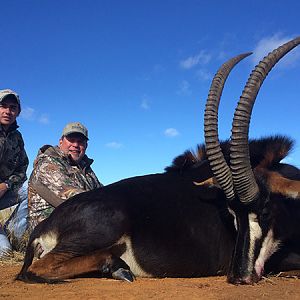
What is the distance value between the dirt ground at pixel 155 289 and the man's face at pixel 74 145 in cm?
318

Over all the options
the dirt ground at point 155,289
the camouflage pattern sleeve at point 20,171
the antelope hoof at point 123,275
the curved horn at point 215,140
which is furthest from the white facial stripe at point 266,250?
the camouflage pattern sleeve at point 20,171

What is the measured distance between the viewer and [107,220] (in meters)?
4.65

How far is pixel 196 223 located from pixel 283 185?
37.3 inches

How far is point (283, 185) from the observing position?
462cm

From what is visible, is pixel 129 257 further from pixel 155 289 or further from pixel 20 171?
pixel 20 171

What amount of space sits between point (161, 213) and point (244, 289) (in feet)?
4.07

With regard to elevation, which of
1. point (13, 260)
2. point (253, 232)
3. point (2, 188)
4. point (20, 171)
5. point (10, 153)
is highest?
point (10, 153)

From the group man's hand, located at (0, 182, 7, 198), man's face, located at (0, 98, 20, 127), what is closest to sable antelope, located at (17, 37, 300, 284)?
man's hand, located at (0, 182, 7, 198)

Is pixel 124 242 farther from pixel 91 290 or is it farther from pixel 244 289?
pixel 244 289

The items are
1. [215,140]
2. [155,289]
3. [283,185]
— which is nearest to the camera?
[155,289]

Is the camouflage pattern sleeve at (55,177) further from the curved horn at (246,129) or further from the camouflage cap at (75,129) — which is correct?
the curved horn at (246,129)

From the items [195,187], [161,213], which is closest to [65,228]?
[161,213]

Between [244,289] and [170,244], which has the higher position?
[170,244]

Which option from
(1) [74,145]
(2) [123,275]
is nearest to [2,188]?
(1) [74,145]
